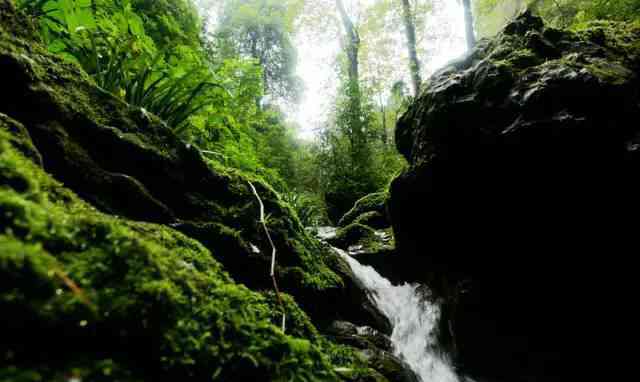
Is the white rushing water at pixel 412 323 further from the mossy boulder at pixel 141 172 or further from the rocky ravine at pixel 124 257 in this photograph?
the rocky ravine at pixel 124 257

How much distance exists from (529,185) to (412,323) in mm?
2385

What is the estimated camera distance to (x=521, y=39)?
11.6 feet

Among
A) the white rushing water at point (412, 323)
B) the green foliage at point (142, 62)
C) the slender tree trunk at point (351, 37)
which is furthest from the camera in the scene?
the slender tree trunk at point (351, 37)

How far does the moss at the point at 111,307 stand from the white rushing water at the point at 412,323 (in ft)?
8.09

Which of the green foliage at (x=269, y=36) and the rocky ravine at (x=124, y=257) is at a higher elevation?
the green foliage at (x=269, y=36)

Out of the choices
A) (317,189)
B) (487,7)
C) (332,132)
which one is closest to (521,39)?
(487,7)

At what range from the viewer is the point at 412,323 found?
4.21 m

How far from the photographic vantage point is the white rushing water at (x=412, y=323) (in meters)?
3.47

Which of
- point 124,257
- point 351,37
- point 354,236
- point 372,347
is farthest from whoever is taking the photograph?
point 351,37

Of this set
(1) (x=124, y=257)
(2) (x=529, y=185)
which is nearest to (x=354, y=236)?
(2) (x=529, y=185)

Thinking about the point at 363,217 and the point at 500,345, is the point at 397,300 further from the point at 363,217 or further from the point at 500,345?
the point at 363,217

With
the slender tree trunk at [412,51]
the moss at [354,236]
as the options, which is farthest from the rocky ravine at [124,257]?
the slender tree trunk at [412,51]

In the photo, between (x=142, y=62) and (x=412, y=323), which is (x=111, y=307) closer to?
(x=142, y=62)

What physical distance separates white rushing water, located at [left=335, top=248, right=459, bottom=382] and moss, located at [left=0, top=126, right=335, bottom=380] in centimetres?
246
